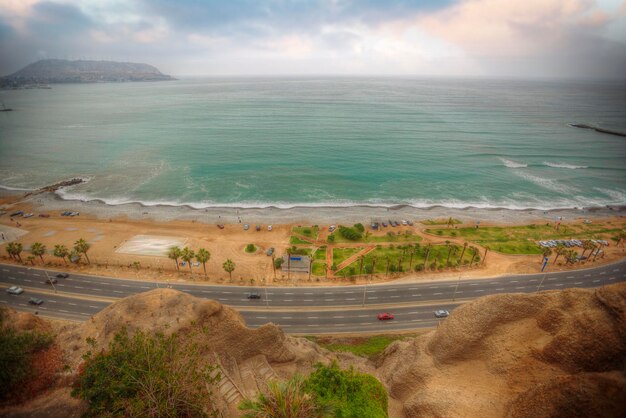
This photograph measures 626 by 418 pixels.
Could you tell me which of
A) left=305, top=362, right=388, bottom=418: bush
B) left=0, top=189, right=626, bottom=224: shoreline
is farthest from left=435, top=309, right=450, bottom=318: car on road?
left=0, top=189, right=626, bottom=224: shoreline

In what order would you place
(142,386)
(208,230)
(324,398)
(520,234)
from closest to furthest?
(142,386), (324,398), (520,234), (208,230)

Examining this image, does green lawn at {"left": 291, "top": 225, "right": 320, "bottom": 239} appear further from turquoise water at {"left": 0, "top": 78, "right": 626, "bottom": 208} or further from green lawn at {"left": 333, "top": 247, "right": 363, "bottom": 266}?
turquoise water at {"left": 0, "top": 78, "right": 626, "bottom": 208}

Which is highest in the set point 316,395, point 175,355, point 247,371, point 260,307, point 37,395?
point 175,355

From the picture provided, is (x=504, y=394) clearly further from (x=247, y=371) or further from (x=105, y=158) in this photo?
(x=105, y=158)

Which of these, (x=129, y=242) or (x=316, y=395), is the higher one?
(x=316, y=395)

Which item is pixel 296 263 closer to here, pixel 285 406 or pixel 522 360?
pixel 285 406

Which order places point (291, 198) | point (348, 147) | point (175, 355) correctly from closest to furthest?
1. point (175, 355)
2. point (291, 198)
3. point (348, 147)

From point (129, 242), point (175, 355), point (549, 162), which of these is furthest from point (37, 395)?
point (549, 162)

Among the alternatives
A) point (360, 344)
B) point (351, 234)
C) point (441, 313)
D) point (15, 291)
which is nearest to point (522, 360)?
point (360, 344)
